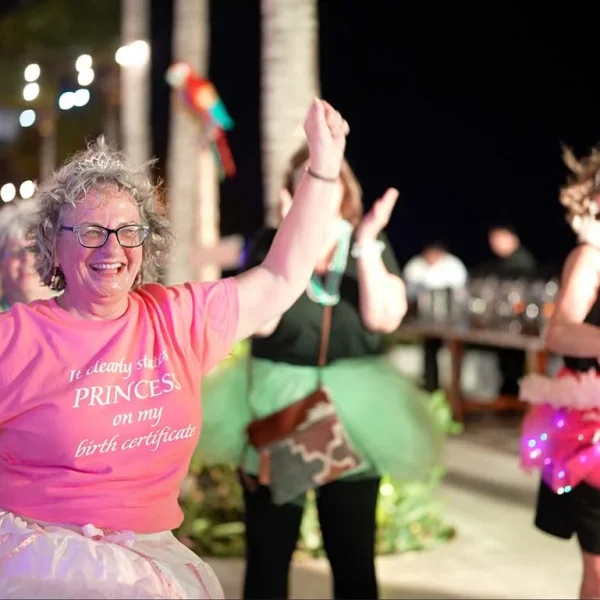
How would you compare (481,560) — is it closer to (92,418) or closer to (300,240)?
(300,240)

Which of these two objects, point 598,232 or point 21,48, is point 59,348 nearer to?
point 598,232

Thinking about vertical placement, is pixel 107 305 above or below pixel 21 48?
below

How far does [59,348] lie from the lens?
2.23 m

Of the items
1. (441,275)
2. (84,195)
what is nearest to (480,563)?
(84,195)

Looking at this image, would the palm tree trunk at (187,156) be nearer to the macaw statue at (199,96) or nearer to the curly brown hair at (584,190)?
the macaw statue at (199,96)

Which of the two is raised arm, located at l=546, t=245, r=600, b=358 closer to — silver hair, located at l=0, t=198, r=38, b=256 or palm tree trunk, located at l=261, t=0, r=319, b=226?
silver hair, located at l=0, t=198, r=38, b=256

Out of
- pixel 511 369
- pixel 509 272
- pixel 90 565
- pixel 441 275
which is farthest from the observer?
pixel 441 275

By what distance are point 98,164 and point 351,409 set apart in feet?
4.80

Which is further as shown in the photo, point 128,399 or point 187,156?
point 187,156

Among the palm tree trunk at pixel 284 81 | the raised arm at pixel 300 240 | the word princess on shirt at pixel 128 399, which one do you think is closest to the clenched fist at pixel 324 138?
the raised arm at pixel 300 240

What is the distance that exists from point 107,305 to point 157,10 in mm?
8016

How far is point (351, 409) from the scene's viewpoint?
11.5ft

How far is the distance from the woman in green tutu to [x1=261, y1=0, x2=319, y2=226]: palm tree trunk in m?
1.93

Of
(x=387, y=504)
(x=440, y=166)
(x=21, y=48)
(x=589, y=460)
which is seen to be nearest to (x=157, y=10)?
(x=21, y=48)
